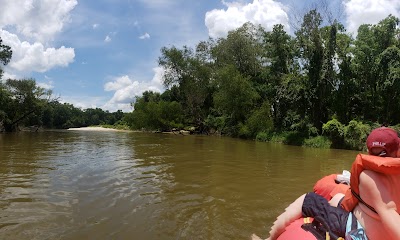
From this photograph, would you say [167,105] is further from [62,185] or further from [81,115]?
[81,115]

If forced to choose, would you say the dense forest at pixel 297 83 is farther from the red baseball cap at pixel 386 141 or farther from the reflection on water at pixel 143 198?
the red baseball cap at pixel 386 141

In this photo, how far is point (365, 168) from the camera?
8.17 feet

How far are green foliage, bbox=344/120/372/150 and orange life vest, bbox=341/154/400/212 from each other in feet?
58.7

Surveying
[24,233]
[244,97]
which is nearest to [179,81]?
[244,97]

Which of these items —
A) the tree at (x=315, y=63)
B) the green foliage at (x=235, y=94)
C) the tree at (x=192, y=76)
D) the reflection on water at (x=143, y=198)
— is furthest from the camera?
the tree at (x=192, y=76)

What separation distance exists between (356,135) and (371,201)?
1873cm

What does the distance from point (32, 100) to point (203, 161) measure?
42269 mm

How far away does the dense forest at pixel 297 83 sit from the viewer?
22.1 m

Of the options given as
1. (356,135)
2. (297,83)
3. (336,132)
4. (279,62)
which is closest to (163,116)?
(279,62)

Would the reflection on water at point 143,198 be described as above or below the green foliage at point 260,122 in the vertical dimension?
below

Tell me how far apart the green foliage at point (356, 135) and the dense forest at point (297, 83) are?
0.19 feet

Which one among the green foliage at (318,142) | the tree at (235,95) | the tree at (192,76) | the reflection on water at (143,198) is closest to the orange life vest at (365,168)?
the reflection on water at (143,198)

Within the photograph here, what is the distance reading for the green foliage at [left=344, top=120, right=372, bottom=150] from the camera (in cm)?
1895

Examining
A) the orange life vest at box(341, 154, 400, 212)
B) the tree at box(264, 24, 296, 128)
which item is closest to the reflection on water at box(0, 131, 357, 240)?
the orange life vest at box(341, 154, 400, 212)
